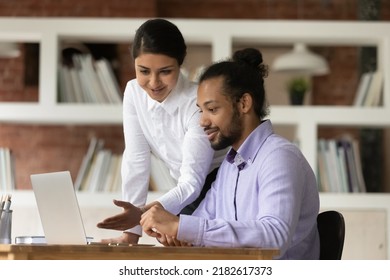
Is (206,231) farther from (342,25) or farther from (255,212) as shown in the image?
(342,25)

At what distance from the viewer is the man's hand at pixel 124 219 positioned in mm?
2061

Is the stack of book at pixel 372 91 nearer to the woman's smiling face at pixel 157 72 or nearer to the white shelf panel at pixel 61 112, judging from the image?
the white shelf panel at pixel 61 112

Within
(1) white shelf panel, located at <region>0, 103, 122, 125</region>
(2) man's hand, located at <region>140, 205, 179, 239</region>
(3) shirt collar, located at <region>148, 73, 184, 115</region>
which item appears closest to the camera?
(2) man's hand, located at <region>140, 205, 179, 239</region>

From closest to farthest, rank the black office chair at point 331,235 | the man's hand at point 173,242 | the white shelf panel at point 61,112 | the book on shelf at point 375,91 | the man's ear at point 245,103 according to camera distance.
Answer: the man's hand at point 173,242, the black office chair at point 331,235, the man's ear at point 245,103, the white shelf panel at point 61,112, the book on shelf at point 375,91

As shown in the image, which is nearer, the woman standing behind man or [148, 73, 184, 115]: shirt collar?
the woman standing behind man

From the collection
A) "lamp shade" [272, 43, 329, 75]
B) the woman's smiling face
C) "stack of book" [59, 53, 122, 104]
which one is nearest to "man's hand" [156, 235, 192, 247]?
the woman's smiling face

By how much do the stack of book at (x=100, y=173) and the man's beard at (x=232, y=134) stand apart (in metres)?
2.52


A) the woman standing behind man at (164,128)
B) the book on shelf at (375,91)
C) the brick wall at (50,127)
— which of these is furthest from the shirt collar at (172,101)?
the brick wall at (50,127)

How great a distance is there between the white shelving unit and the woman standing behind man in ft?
6.40

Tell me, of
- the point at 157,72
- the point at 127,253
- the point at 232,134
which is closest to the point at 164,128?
the point at 157,72

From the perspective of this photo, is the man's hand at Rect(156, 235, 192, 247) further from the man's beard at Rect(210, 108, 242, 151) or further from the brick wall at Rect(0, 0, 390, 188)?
the brick wall at Rect(0, 0, 390, 188)

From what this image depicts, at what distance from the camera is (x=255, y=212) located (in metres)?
2.14

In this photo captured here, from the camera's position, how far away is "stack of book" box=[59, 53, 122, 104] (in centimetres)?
476
